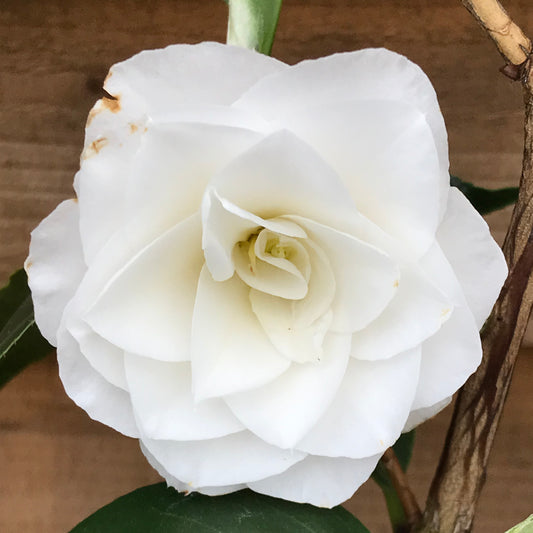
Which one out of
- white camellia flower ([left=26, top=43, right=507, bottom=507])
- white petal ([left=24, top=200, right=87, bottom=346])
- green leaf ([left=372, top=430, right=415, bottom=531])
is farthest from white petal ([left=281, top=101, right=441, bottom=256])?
green leaf ([left=372, top=430, right=415, bottom=531])

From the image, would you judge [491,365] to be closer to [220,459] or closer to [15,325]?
[220,459]

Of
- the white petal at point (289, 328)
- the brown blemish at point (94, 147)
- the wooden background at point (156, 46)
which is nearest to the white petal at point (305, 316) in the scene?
the white petal at point (289, 328)

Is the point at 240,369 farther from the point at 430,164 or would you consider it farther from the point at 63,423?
the point at 63,423

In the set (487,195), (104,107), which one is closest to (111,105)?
(104,107)

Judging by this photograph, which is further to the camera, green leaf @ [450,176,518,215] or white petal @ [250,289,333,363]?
green leaf @ [450,176,518,215]

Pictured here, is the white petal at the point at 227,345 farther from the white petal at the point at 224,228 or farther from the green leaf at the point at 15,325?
the green leaf at the point at 15,325

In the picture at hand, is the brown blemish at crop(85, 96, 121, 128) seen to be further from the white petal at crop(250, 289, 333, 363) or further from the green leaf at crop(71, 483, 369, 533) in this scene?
the green leaf at crop(71, 483, 369, 533)

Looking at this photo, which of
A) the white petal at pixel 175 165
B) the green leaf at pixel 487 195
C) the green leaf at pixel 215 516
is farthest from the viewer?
the green leaf at pixel 487 195
